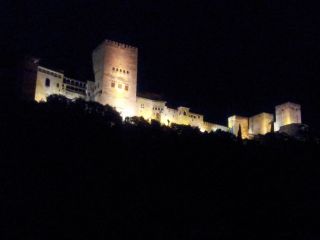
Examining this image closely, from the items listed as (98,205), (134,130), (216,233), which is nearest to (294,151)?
(134,130)

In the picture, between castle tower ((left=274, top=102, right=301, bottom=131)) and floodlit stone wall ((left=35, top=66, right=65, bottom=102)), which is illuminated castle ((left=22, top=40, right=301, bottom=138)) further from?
castle tower ((left=274, top=102, right=301, bottom=131))

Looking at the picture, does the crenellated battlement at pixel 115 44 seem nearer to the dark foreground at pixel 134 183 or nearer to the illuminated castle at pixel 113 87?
the illuminated castle at pixel 113 87

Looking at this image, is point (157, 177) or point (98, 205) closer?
point (98, 205)

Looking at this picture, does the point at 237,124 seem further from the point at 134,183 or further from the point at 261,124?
the point at 134,183

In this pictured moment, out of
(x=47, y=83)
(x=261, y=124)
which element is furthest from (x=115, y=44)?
(x=261, y=124)

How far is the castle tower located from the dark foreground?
22.2 m

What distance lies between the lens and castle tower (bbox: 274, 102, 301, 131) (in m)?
94.8

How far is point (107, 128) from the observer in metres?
64.4

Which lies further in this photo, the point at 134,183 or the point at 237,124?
the point at 237,124

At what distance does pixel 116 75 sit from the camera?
78.9m

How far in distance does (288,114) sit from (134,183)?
44.9 metres

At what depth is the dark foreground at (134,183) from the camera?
1949 inches

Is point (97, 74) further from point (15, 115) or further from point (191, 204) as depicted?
point (191, 204)

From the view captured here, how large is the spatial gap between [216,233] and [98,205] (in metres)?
10.6
